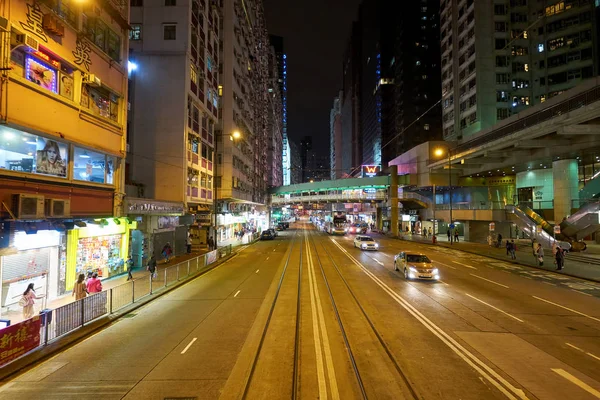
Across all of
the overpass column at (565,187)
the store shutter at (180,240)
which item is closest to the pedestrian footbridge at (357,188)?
the overpass column at (565,187)

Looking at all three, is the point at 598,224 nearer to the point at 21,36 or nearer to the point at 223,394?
the point at 223,394

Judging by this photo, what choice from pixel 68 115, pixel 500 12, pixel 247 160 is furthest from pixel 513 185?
pixel 68 115

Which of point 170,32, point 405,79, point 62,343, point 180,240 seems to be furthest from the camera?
point 405,79

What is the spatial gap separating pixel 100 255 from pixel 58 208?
6042mm

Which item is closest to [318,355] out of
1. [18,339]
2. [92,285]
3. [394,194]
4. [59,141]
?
[18,339]

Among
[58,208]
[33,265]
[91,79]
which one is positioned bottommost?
[33,265]

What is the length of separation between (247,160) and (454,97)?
44.5 meters

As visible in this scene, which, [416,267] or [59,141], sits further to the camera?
[416,267]

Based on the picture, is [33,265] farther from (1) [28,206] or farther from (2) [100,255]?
(2) [100,255]

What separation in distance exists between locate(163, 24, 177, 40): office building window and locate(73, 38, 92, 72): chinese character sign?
1662 cm

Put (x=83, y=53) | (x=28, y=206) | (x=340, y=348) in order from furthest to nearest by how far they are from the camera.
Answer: (x=83, y=53), (x=28, y=206), (x=340, y=348)

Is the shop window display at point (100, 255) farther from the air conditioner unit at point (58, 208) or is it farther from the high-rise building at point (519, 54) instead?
the high-rise building at point (519, 54)

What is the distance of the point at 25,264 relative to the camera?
12.9 meters

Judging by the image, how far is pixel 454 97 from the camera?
70.1 metres
